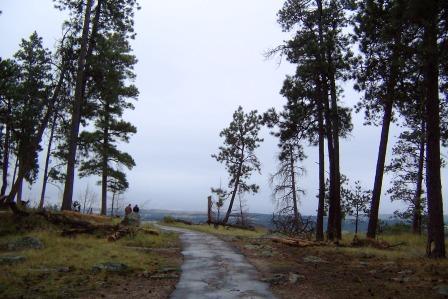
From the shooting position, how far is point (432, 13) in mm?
10969

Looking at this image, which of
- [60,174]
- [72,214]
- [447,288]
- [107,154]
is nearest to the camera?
[447,288]

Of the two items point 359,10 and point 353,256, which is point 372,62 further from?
point 353,256

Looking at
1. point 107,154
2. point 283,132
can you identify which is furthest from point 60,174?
point 283,132

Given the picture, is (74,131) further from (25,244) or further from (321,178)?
(321,178)

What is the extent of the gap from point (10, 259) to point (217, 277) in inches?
210

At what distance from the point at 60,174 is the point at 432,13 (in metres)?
32.4

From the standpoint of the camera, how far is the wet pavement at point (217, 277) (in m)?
8.67

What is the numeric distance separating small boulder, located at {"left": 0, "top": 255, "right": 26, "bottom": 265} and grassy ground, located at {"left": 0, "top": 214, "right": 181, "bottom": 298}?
0.13 meters

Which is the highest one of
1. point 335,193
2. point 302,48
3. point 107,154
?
point 302,48

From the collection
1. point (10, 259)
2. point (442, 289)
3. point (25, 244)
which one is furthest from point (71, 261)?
point (442, 289)

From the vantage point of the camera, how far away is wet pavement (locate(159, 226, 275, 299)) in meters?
8.67

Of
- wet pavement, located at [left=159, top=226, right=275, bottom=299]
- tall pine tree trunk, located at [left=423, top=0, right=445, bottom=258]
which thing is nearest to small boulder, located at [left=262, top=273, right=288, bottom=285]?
wet pavement, located at [left=159, top=226, right=275, bottom=299]

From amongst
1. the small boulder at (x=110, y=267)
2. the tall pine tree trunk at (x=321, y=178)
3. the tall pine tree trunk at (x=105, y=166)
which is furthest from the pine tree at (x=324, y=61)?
the tall pine tree trunk at (x=105, y=166)

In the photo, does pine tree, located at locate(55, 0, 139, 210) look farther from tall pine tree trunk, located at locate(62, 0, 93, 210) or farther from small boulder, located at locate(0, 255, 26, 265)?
small boulder, located at locate(0, 255, 26, 265)
